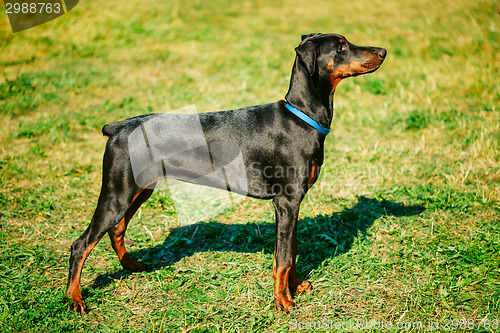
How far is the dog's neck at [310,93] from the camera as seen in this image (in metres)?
3.96

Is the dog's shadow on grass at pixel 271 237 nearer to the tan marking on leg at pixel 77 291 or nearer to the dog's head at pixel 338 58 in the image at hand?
the tan marking on leg at pixel 77 291

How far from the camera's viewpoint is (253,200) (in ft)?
19.7

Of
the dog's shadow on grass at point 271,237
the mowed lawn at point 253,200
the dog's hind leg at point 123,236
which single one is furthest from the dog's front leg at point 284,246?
the dog's hind leg at point 123,236

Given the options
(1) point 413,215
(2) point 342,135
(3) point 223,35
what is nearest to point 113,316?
(1) point 413,215

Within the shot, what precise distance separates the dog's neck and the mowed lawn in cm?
163

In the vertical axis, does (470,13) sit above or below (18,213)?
above

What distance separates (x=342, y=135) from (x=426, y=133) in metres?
1.37

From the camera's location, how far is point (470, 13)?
12859 millimetres

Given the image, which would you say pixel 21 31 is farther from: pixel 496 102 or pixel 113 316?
pixel 496 102

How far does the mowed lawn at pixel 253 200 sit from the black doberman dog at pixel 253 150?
602 millimetres

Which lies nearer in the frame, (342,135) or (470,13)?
(342,135)

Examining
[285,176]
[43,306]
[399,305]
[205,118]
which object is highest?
[205,118]

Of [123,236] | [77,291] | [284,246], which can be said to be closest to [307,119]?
[284,246]

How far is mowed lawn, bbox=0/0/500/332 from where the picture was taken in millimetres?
4020
